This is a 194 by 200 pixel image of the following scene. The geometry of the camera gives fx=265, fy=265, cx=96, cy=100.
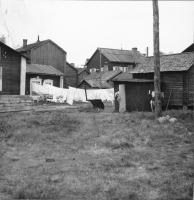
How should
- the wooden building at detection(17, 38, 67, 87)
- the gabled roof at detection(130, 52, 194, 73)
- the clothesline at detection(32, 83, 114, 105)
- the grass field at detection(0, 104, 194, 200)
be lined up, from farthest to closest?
1. the wooden building at detection(17, 38, 67, 87)
2. the clothesline at detection(32, 83, 114, 105)
3. the gabled roof at detection(130, 52, 194, 73)
4. the grass field at detection(0, 104, 194, 200)

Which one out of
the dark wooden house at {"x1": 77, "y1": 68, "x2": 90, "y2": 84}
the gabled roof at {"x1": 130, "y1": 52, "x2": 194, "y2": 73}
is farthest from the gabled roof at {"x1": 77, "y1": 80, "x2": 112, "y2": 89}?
the gabled roof at {"x1": 130, "y1": 52, "x2": 194, "y2": 73}

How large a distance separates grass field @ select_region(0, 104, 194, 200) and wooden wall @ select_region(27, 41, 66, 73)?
75.4 ft

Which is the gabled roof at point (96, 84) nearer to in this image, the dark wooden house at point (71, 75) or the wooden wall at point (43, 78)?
the dark wooden house at point (71, 75)

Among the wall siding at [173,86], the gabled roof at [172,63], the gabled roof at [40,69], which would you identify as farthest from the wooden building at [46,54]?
the wall siding at [173,86]

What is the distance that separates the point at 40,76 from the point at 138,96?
13.9 meters

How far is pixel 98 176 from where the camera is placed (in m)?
5.46

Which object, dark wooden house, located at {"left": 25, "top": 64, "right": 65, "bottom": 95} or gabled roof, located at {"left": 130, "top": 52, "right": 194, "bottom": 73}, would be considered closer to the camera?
gabled roof, located at {"left": 130, "top": 52, "right": 194, "bottom": 73}

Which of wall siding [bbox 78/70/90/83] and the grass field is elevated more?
wall siding [bbox 78/70/90/83]

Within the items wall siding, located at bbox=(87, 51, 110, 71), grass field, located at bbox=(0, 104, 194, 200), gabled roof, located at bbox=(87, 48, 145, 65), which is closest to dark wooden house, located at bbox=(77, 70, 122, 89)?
gabled roof, located at bbox=(87, 48, 145, 65)

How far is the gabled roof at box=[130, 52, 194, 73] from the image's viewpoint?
20.1 m

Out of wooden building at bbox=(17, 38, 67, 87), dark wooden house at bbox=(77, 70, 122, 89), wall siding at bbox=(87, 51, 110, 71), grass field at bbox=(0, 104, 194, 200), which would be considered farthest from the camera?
wall siding at bbox=(87, 51, 110, 71)

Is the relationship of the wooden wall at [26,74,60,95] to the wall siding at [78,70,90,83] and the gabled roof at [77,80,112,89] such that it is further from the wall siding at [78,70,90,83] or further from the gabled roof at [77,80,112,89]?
the wall siding at [78,70,90,83]

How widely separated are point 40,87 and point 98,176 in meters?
22.2

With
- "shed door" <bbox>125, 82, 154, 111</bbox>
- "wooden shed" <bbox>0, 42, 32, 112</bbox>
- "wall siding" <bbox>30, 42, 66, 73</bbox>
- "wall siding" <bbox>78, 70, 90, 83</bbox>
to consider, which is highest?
"wall siding" <bbox>30, 42, 66, 73</bbox>
